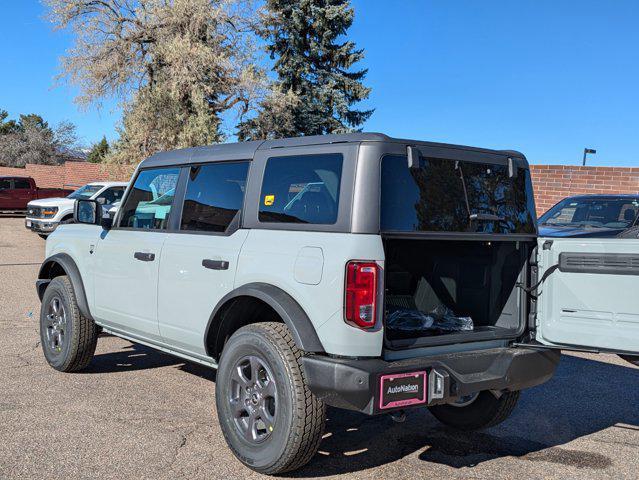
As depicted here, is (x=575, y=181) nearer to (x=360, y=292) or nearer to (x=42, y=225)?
(x=360, y=292)

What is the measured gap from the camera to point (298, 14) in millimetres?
31172

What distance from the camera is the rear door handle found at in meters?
4.23

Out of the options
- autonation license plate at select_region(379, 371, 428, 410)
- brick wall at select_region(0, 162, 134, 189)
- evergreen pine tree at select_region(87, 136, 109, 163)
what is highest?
evergreen pine tree at select_region(87, 136, 109, 163)

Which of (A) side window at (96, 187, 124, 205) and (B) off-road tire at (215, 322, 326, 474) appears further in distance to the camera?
(A) side window at (96, 187, 124, 205)

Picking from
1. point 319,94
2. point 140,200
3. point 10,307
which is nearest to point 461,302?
point 140,200

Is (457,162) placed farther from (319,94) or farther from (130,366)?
(319,94)

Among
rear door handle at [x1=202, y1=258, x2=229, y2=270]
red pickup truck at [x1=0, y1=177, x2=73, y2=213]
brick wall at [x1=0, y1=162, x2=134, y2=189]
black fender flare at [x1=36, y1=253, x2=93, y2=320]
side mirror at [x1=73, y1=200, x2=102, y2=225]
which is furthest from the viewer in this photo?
brick wall at [x1=0, y1=162, x2=134, y2=189]

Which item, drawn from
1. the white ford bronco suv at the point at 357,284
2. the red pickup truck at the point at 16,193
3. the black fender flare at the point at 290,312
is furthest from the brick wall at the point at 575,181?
the red pickup truck at the point at 16,193

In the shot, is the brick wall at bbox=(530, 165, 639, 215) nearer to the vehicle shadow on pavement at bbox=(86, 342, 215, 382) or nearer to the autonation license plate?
the vehicle shadow on pavement at bbox=(86, 342, 215, 382)

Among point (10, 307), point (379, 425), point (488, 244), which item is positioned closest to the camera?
point (488, 244)

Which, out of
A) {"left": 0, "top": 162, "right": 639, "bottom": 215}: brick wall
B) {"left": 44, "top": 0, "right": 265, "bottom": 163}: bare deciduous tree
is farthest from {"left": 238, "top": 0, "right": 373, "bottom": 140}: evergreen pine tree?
{"left": 0, "top": 162, "right": 639, "bottom": 215}: brick wall

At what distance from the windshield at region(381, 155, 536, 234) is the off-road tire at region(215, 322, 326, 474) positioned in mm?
874

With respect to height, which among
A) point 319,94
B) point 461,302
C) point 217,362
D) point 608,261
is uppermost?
point 319,94

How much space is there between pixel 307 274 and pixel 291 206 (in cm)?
56
